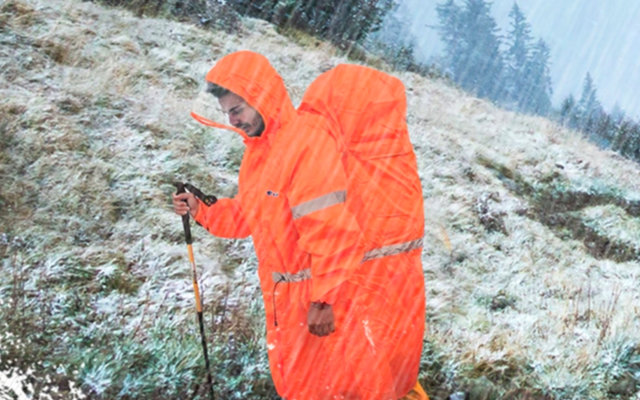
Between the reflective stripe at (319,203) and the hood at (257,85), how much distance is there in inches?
19.1

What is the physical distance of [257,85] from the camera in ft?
9.21

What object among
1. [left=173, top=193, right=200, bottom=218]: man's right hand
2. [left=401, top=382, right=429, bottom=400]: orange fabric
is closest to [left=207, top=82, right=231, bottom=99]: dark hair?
[left=173, top=193, right=200, bottom=218]: man's right hand

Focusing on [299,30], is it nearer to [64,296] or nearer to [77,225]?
[77,225]

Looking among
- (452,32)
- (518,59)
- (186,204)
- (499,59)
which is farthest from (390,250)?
(518,59)

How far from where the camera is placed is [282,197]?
2.73 m

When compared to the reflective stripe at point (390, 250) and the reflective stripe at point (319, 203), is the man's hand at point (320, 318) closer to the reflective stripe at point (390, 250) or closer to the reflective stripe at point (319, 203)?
the reflective stripe at point (390, 250)

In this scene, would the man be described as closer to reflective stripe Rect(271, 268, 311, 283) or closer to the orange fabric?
reflective stripe Rect(271, 268, 311, 283)

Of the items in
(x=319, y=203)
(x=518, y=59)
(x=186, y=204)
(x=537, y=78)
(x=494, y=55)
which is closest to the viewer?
(x=319, y=203)

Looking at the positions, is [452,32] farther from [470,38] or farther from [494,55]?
[494,55]

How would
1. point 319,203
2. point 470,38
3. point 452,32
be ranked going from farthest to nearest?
point 452,32, point 470,38, point 319,203

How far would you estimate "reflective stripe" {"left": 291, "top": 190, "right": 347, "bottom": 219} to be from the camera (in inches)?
100

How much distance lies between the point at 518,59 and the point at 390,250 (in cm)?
4576

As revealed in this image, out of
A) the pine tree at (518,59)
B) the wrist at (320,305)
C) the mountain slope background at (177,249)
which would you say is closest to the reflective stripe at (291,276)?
the wrist at (320,305)

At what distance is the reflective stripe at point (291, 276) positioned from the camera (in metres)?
2.86
